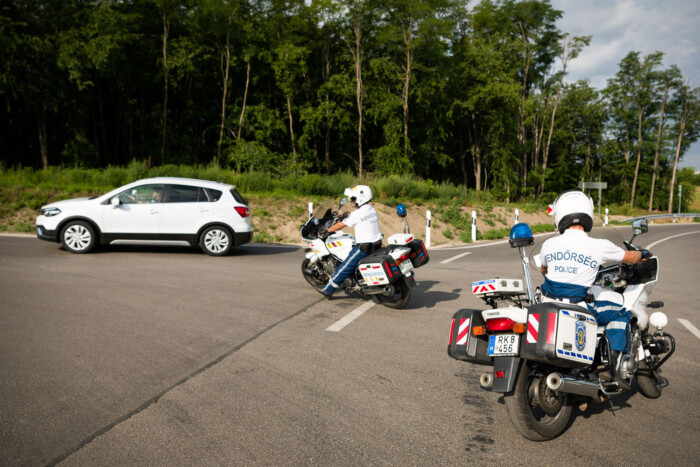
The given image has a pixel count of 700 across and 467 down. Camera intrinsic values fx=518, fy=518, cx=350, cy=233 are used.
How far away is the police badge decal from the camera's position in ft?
10.8

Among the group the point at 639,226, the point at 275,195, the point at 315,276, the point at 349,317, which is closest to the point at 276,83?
the point at 275,195

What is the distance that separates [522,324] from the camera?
3.41m

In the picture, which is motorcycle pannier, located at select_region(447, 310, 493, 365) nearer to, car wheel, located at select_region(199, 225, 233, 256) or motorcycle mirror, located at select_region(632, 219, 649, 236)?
motorcycle mirror, located at select_region(632, 219, 649, 236)

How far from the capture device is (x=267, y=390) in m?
4.26

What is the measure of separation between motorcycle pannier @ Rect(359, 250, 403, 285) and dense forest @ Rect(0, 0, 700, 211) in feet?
61.3

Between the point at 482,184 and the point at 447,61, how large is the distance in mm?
14052

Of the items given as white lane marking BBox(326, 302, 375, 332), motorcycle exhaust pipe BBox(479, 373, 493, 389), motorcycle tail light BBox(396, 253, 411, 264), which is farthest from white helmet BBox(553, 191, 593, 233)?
motorcycle tail light BBox(396, 253, 411, 264)

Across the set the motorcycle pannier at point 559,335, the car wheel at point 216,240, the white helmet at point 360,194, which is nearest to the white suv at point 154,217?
the car wheel at point 216,240

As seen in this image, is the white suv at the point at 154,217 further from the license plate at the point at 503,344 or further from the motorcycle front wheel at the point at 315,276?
the license plate at the point at 503,344

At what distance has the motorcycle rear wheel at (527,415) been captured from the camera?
3.35 meters

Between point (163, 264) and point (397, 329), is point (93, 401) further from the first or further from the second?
point (163, 264)

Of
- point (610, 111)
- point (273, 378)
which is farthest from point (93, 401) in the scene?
point (610, 111)

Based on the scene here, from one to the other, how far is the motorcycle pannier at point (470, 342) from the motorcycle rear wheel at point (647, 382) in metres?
1.50

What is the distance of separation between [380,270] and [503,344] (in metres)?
3.79
